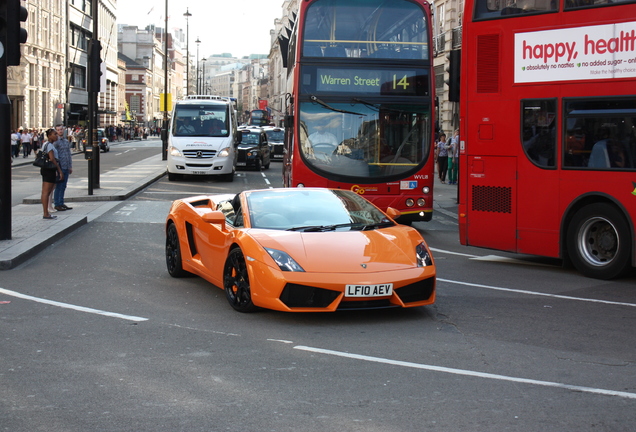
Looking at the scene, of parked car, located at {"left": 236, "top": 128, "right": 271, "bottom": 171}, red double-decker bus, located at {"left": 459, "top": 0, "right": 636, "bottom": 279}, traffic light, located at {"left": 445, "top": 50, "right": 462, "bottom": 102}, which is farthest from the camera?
parked car, located at {"left": 236, "top": 128, "right": 271, "bottom": 171}

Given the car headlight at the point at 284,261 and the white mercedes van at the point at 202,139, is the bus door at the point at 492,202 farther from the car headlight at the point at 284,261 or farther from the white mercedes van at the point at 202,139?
the white mercedes van at the point at 202,139

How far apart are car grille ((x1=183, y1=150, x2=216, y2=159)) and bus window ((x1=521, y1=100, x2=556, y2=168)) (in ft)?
63.1

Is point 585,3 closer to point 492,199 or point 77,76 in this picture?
point 492,199

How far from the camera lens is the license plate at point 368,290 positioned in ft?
23.7

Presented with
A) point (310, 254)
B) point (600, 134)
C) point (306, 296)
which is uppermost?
point (600, 134)

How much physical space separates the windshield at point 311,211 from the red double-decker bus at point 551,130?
9.82 feet

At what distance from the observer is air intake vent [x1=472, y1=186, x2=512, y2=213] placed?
36.8 feet

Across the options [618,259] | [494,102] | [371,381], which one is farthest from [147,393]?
[494,102]

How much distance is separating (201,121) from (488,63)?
20.1m

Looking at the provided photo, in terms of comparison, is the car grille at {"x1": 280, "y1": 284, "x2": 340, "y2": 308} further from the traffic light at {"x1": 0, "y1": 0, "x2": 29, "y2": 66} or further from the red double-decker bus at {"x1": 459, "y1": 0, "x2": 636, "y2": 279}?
the traffic light at {"x1": 0, "y1": 0, "x2": 29, "y2": 66}

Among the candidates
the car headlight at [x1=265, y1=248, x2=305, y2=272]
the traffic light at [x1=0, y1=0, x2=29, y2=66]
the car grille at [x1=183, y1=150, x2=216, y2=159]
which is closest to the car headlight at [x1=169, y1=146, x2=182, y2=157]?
the car grille at [x1=183, y1=150, x2=216, y2=159]

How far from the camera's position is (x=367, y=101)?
14.7 meters

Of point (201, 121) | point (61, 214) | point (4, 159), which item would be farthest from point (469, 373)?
point (201, 121)

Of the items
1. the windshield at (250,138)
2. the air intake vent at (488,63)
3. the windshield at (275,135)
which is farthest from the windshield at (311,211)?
the windshield at (275,135)
